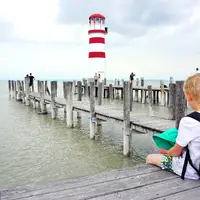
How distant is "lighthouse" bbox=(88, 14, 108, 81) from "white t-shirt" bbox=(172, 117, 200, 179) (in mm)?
20732

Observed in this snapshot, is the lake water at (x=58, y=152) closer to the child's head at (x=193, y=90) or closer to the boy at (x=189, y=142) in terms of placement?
the boy at (x=189, y=142)

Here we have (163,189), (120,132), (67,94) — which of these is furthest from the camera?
(67,94)

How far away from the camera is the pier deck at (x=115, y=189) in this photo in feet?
7.50

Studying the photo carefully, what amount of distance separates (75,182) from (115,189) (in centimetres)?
43

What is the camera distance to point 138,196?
229 centimetres

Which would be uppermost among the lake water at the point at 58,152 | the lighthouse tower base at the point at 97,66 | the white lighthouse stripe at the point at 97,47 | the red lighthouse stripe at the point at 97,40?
the red lighthouse stripe at the point at 97,40

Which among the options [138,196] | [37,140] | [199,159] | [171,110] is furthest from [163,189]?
[37,140]

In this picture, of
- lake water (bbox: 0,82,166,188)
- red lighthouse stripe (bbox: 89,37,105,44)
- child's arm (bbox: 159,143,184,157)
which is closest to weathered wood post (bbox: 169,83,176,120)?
lake water (bbox: 0,82,166,188)

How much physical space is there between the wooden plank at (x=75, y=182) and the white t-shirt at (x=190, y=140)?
Answer: 1.27 feet

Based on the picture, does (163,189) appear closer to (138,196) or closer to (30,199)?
(138,196)

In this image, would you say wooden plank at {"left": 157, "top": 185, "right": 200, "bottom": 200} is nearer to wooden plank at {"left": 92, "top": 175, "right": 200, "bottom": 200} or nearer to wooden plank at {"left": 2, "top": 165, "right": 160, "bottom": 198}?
wooden plank at {"left": 92, "top": 175, "right": 200, "bottom": 200}

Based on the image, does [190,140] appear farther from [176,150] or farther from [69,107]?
[69,107]

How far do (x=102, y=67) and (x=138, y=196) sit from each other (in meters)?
21.5

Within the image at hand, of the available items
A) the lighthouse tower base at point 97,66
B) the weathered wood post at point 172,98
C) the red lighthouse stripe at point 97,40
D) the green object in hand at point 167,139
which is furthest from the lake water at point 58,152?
the red lighthouse stripe at point 97,40
